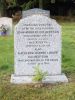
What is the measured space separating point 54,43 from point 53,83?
83cm

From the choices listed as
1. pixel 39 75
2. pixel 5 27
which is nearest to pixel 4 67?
pixel 39 75

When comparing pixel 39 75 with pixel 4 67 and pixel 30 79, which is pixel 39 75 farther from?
pixel 4 67

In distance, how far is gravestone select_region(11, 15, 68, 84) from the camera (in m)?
7.89

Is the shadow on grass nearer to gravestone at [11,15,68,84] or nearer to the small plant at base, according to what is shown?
gravestone at [11,15,68,84]

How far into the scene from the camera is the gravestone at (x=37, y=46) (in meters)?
7.89

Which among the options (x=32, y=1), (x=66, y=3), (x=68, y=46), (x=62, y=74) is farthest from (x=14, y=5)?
(x=62, y=74)

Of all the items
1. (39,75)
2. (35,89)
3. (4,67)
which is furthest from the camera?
(4,67)

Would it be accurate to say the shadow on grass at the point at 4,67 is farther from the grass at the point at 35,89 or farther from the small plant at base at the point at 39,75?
the small plant at base at the point at 39,75

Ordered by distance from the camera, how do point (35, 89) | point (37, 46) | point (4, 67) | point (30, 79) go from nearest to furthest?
point (35, 89)
point (30, 79)
point (37, 46)
point (4, 67)

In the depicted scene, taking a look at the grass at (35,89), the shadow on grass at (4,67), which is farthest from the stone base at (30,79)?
the shadow on grass at (4,67)

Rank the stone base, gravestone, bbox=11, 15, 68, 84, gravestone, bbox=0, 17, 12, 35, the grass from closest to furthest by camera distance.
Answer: the grass, the stone base, gravestone, bbox=11, 15, 68, 84, gravestone, bbox=0, 17, 12, 35

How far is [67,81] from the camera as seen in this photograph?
7.75 m

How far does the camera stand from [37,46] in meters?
7.94

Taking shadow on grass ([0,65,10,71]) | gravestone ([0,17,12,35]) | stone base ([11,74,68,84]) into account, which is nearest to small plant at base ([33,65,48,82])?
stone base ([11,74,68,84])
